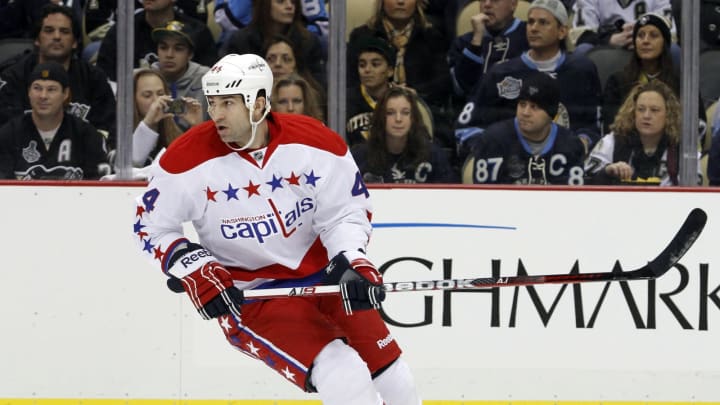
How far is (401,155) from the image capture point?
16.0 feet

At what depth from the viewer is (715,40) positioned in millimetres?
4844

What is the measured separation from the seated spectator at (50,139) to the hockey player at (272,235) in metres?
1.00

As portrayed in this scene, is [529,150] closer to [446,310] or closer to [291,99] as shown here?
[446,310]

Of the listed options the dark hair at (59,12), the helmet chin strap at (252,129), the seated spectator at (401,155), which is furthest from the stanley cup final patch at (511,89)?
the dark hair at (59,12)

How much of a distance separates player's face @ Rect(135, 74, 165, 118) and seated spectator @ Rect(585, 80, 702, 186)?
150 centimetres

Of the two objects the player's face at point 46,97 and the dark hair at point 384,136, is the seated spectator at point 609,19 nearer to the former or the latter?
the dark hair at point 384,136

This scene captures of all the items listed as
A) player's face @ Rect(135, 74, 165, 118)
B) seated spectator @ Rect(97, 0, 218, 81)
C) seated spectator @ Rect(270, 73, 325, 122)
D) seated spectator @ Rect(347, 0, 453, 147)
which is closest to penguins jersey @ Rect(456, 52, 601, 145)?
seated spectator @ Rect(347, 0, 453, 147)

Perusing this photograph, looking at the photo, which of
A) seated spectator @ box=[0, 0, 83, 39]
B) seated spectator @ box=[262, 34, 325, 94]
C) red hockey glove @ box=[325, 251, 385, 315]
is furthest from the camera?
seated spectator @ box=[262, 34, 325, 94]

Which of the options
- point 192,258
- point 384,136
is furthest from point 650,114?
point 192,258

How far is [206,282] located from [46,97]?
1.40 meters

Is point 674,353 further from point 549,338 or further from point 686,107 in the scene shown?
point 686,107

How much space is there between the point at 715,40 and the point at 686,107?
0.81 ft

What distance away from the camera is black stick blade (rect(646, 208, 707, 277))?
3973 millimetres

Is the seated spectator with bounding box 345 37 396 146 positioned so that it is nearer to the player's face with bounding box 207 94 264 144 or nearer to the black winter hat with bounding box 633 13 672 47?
the black winter hat with bounding box 633 13 672 47
